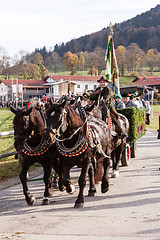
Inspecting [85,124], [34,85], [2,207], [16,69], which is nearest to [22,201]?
[2,207]

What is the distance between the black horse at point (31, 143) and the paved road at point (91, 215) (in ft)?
1.90

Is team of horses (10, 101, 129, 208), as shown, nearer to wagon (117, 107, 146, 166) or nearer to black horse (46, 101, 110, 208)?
black horse (46, 101, 110, 208)

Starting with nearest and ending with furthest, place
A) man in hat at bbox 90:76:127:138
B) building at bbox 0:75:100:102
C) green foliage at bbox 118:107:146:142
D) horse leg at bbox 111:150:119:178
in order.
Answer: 1. man in hat at bbox 90:76:127:138
2. horse leg at bbox 111:150:119:178
3. green foliage at bbox 118:107:146:142
4. building at bbox 0:75:100:102

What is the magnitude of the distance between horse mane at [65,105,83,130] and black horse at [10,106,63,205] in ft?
1.95

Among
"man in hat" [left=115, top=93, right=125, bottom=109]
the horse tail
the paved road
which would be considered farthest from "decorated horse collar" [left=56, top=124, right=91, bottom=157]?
"man in hat" [left=115, top=93, right=125, bottom=109]

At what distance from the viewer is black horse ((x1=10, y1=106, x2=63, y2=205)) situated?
6.55 metres

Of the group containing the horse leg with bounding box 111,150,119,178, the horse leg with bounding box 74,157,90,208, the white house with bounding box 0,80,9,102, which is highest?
the horse leg with bounding box 74,157,90,208

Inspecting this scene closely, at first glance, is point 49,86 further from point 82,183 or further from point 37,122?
point 82,183

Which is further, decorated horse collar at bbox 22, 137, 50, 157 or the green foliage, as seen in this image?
the green foliage

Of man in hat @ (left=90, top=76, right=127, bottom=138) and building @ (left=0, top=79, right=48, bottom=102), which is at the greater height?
man in hat @ (left=90, top=76, right=127, bottom=138)

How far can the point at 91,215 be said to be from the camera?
6.19m

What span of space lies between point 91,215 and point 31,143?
6.50ft

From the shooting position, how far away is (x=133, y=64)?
129 m

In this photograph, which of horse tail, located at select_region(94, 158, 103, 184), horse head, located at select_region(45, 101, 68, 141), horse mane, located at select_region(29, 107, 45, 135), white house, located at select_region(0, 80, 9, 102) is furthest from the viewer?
white house, located at select_region(0, 80, 9, 102)
